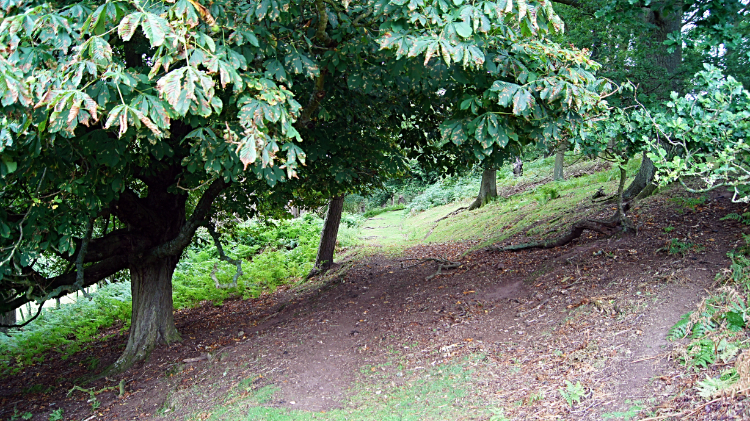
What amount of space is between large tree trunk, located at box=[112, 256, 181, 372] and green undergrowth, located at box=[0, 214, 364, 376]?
1.49 metres

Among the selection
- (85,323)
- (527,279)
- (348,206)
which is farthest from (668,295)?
(348,206)

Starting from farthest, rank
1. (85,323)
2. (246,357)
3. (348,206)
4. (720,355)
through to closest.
Answer: (348,206), (85,323), (246,357), (720,355)

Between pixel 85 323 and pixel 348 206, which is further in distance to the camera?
Result: pixel 348 206

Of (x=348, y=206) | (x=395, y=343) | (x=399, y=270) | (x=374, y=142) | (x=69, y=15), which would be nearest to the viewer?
(x=69, y=15)

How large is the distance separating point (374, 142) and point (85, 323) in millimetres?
8937

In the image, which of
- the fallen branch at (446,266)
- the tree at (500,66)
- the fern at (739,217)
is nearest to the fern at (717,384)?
the tree at (500,66)

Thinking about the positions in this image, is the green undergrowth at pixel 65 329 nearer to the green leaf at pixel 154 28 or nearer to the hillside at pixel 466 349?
the hillside at pixel 466 349

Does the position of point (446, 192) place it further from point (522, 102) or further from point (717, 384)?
point (717, 384)

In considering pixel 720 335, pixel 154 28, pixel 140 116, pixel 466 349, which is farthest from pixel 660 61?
pixel 140 116

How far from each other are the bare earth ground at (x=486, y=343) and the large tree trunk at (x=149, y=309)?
25 cm

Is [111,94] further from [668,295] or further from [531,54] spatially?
[668,295]

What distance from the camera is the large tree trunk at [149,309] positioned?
7.26 metres

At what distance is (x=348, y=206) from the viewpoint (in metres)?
33.5

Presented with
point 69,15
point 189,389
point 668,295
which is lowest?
point 189,389
